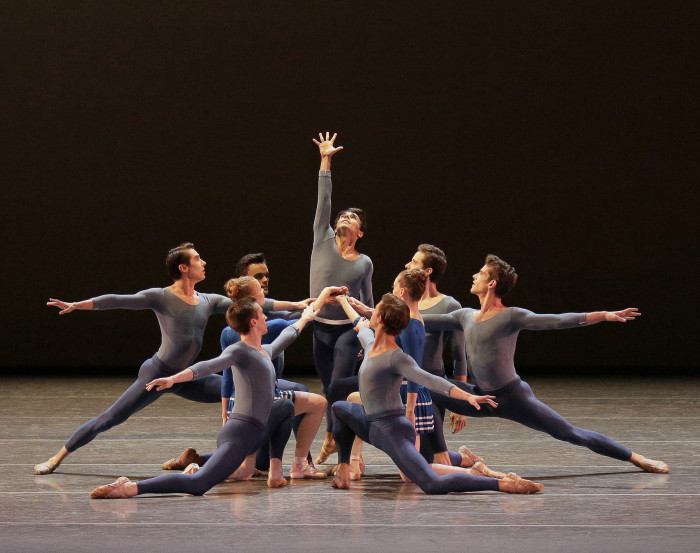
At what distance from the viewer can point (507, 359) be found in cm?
444

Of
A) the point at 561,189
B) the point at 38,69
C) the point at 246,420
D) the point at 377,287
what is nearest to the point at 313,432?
the point at 246,420

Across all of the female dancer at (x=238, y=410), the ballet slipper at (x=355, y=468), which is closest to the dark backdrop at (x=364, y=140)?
the ballet slipper at (x=355, y=468)

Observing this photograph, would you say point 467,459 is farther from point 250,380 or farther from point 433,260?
point 250,380

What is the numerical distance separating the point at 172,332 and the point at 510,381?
1.53 metres

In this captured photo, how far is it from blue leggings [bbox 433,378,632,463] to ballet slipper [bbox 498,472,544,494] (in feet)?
1.26

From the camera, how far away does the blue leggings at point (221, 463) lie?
3811 mm

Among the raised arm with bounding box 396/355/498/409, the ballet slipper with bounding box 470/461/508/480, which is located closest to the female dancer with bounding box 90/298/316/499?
the raised arm with bounding box 396/355/498/409

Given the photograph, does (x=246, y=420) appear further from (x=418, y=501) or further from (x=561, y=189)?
(x=561, y=189)

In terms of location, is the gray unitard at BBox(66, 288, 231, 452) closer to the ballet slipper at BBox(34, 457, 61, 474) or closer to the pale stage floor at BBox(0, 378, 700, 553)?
the ballet slipper at BBox(34, 457, 61, 474)

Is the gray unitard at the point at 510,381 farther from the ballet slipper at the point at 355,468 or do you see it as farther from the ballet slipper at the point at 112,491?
the ballet slipper at the point at 112,491

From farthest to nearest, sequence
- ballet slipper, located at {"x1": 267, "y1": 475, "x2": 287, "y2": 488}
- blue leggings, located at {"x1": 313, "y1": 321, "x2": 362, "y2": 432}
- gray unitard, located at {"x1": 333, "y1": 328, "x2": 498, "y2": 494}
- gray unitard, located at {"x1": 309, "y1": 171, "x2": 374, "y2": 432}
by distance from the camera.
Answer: gray unitard, located at {"x1": 309, "y1": 171, "x2": 374, "y2": 432}
blue leggings, located at {"x1": 313, "y1": 321, "x2": 362, "y2": 432}
ballet slipper, located at {"x1": 267, "y1": 475, "x2": 287, "y2": 488}
gray unitard, located at {"x1": 333, "y1": 328, "x2": 498, "y2": 494}

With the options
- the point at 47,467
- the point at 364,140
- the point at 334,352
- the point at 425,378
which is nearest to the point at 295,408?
the point at 334,352

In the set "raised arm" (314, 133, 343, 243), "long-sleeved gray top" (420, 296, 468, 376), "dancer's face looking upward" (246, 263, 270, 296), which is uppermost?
"raised arm" (314, 133, 343, 243)

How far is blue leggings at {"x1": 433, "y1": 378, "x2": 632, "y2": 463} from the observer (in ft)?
14.2
